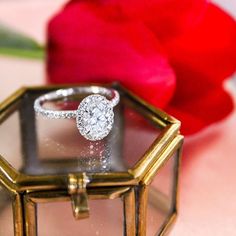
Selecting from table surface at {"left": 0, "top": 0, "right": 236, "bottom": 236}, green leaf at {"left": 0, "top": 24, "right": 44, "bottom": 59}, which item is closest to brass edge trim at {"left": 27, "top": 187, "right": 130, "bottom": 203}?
table surface at {"left": 0, "top": 0, "right": 236, "bottom": 236}

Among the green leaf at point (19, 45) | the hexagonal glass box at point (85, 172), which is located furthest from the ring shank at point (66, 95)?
the green leaf at point (19, 45)

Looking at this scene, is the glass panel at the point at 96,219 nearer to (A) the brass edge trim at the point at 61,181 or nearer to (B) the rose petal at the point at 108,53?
(A) the brass edge trim at the point at 61,181

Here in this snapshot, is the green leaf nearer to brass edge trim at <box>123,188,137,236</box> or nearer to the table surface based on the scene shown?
the table surface

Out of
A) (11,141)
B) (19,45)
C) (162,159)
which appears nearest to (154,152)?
(162,159)

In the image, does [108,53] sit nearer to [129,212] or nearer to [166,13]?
[166,13]

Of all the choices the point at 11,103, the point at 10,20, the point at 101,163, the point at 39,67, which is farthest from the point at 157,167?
the point at 10,20

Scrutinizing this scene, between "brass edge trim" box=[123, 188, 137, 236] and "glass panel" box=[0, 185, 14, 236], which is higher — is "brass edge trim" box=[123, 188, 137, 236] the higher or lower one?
the higher one
